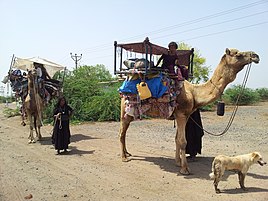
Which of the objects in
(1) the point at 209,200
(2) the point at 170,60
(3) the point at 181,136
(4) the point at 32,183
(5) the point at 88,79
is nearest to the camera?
(1) the point at 209,200

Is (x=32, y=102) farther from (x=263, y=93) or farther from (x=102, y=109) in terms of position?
(x=263, y=93)

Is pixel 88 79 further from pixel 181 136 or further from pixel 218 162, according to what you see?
pixel 218 162

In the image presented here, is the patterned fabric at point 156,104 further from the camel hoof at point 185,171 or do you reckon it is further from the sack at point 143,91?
the camel hoof at point 185,171

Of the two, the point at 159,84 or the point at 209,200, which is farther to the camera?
the point at 159,84

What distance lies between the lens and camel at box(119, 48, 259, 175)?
6797mm

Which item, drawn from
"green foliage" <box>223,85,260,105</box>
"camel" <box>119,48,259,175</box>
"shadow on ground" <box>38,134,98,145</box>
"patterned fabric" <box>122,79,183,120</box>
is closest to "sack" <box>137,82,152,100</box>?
"patterned fabric" <box>122,79,183,120</box>

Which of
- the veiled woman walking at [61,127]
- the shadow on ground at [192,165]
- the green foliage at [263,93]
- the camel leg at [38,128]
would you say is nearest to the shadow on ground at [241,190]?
the shadow on ground at [192,165]

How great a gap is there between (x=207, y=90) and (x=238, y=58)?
1.05 m

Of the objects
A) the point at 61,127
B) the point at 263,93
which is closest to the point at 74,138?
the point at 61,127

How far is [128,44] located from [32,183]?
3.99 meters

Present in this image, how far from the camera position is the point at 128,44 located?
8.28 metres

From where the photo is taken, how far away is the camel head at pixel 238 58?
21.8 ft

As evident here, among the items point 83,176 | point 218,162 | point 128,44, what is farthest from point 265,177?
point 128,44

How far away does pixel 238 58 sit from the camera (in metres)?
6.78
